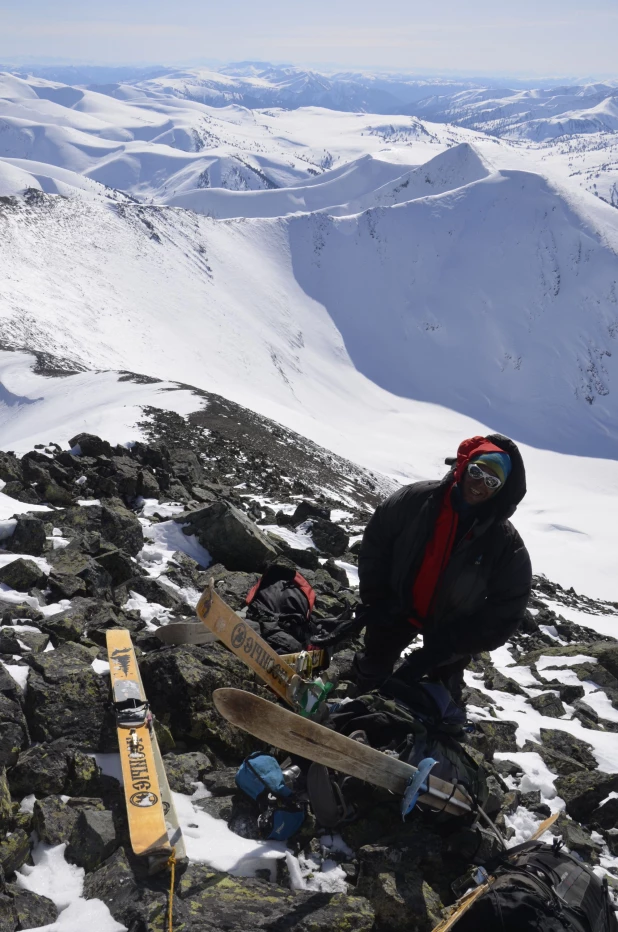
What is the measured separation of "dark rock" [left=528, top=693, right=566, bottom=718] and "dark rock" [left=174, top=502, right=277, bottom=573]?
3.71 m

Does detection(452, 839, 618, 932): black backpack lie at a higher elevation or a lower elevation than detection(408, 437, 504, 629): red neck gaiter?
lower

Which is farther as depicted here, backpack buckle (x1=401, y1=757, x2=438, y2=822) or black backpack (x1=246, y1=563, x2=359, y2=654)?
black backpack (x1=246, y1=563, x2=359, y2=654)

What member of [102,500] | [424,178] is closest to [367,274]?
[424,178]

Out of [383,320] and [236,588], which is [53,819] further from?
[383,320]

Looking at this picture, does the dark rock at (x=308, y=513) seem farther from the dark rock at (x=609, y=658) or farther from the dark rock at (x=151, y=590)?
the dark rock at (x=151, y=590)

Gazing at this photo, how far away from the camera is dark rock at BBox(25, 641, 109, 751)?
4453 millimetres

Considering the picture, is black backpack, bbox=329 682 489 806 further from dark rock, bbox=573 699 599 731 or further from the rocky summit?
dark rock, bbox=573 699 599 731

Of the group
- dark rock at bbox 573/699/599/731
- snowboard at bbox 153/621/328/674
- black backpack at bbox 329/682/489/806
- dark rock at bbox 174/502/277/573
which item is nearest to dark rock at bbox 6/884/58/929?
black backpack at bbox 329/682/489/806

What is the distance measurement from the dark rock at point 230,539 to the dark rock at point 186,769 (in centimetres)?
426

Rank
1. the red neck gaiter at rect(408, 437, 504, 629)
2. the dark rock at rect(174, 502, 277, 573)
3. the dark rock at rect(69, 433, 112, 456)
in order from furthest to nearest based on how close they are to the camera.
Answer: the dark rock at rect(69, 433, 112, 456) < the dark rock at rect(174, 502, 277, 573) < the red neck gaiter at rect(408, 437, 504, 629)

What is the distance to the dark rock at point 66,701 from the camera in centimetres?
445

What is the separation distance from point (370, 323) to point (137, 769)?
12131 cm

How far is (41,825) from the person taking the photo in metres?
3.85

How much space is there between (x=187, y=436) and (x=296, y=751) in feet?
62.0
